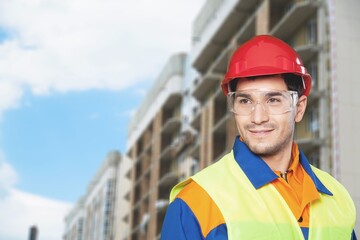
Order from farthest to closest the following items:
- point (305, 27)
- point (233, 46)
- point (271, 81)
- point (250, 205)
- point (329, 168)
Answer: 1. point (233, 46)
2. point (305, 27)
3. point (329, 168)
4. point (271, 81)
5. point (250, 205)

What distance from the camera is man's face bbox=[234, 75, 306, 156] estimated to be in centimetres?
319

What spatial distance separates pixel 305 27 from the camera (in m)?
31.7

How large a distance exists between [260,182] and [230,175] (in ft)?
0.42

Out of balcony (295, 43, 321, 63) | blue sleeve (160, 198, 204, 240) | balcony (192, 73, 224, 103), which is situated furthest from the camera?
balcony (192, 73, 224, 103)

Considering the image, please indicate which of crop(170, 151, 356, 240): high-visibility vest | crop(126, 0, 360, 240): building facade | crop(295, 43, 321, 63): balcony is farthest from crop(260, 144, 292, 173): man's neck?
crop(295, 43, 321, 63): balcony

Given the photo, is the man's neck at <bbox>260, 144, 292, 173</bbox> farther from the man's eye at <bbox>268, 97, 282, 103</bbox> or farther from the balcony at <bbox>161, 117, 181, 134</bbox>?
the balcony at <bbox>161, 117, 181, 134</bbox>

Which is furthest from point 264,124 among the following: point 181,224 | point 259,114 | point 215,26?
point 215,26

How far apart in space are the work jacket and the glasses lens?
155mm

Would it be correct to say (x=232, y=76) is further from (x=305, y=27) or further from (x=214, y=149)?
(x=214, y=149)

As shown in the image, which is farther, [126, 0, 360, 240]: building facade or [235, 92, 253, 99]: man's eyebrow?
[126, 0, 360, 240]: building facade

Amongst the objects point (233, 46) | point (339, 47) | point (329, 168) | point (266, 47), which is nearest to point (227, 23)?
Result: point (233, 46)

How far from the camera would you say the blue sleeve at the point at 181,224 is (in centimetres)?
293

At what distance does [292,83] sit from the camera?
3.29 m

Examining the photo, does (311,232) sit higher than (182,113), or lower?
lower
